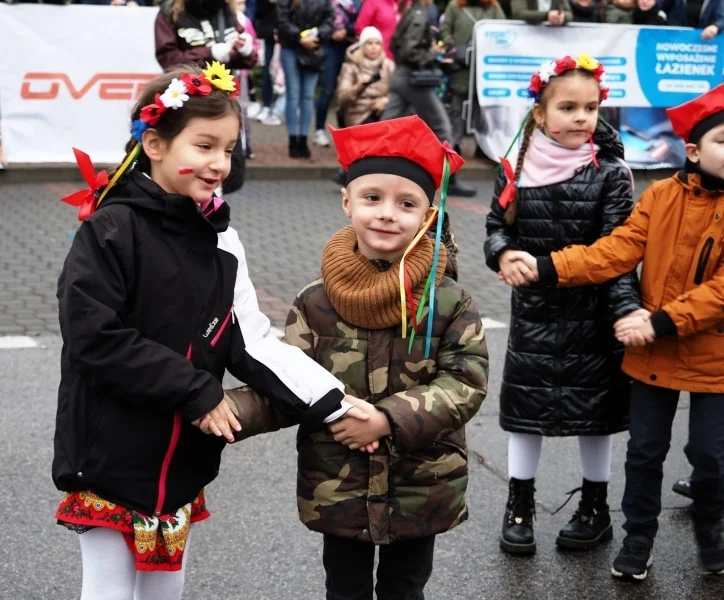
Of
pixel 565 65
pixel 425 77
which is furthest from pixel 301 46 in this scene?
pixel 565 65

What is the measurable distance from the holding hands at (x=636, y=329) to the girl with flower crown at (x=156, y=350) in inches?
54.2

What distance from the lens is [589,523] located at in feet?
14.4

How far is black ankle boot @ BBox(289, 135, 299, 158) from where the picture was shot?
12.7m

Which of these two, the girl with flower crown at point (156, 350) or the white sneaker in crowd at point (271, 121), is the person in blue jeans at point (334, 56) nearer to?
the white sneaker in crowd at point (271, 121)

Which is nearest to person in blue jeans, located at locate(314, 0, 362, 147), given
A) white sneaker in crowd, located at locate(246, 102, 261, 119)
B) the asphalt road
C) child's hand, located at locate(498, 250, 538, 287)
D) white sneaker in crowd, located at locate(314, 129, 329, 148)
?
white sneaker in crowd, located at locate(314, 129, 329, 148)

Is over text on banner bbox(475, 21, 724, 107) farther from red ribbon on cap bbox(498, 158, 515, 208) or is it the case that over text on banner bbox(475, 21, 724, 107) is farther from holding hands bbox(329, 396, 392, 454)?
holding hands bbox(329, 396, 392, 454)

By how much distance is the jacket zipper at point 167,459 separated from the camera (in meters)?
2.83

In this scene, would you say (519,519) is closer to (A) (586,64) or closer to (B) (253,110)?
(A) (586,64)

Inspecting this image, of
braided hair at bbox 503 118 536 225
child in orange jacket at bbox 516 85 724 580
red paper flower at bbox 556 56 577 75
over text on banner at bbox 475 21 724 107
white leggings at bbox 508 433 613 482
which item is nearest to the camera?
child in orange jacket at bbox 516 85 724 580

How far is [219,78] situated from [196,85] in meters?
0.10

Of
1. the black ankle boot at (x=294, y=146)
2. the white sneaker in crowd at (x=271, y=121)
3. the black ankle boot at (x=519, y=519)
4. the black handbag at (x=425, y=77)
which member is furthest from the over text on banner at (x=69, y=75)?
the black ankle boot at (x=519, y=519)

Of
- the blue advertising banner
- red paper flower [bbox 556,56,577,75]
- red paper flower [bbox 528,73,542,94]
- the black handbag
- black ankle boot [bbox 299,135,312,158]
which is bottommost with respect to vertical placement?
black ankle boot [bbox 299,135,312,158]

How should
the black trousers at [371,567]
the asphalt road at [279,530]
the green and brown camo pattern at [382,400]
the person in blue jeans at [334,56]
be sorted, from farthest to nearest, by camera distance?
1. the person in blue jeans at [334,56]
2. the asphalt road at [279,530]
3. the black trousers at [371,567]
4. the green and brown camo pattern at [382,400]

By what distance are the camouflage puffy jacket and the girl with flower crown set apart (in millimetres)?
132
